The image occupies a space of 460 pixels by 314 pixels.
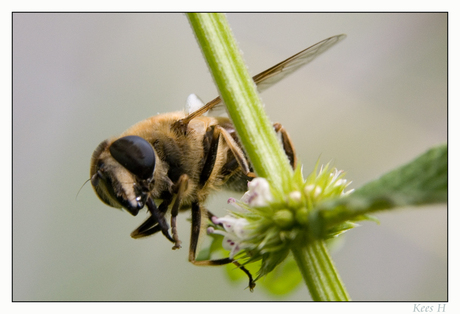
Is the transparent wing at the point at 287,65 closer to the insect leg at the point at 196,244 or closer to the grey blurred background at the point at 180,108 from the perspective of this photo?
the insect leg at the point at 196,244

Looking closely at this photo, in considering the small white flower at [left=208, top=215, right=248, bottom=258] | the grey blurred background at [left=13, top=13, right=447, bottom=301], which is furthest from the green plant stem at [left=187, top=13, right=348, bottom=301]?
the grey blurred background at [left=13, top=13, right=447, bottom=301]

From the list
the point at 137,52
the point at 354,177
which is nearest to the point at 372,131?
the point at 354,177

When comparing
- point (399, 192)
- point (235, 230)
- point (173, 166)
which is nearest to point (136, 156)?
point (173, 166)

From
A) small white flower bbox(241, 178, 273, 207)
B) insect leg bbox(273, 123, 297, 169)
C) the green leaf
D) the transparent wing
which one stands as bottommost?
the green leaf

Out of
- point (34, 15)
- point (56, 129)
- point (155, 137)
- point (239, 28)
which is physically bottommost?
point (155, 137)

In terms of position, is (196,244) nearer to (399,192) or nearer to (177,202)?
(177,202)

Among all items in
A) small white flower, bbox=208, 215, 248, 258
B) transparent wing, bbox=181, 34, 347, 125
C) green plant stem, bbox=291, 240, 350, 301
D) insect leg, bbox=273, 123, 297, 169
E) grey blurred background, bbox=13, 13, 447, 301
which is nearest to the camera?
green plant stem, bbox=291, 240, 350, 301

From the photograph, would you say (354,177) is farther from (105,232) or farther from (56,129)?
(56,129)

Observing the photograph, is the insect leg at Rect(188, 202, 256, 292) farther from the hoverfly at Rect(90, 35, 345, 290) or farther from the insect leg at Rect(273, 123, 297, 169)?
the insect leg at Rect(273, 123, 297, 169)

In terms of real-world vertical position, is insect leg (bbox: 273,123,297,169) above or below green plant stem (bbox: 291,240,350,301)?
above
